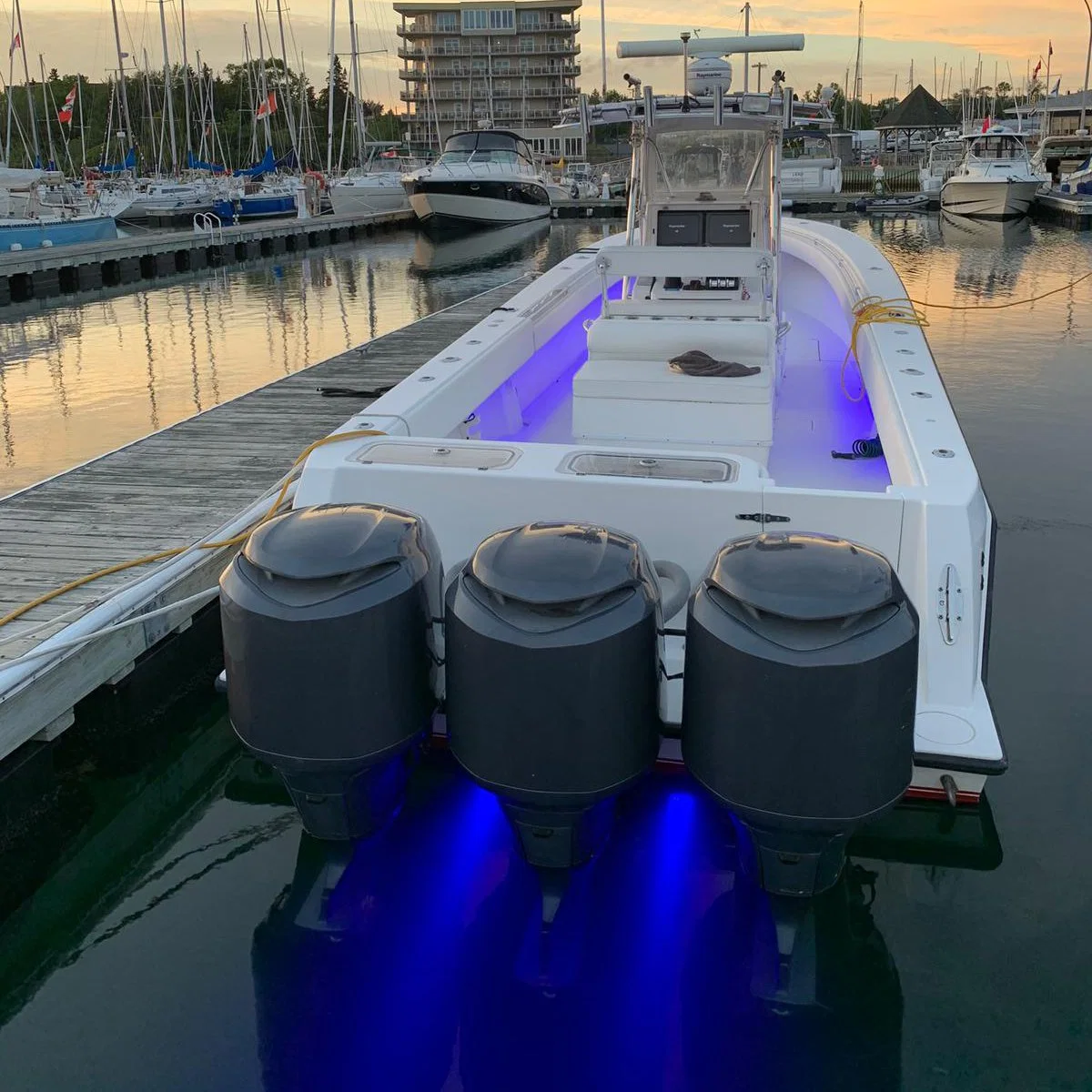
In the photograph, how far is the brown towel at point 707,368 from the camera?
15.5 ft

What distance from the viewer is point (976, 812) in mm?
3512

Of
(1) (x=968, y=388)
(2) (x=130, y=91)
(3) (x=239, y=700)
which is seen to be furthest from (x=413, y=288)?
(2) (x=130, y=91)

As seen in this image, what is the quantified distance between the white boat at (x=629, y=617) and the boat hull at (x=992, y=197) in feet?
86.7

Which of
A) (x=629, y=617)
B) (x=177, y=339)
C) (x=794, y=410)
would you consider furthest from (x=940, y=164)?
(x=629, y=617)

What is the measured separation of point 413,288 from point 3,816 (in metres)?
16.3

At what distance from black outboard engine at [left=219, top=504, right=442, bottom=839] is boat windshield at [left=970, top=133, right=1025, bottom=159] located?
3088 cm

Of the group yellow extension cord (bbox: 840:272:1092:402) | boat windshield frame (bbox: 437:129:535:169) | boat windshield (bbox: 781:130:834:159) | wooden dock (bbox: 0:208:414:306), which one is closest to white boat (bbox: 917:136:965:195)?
boat windshield (bbox: 781:130:834:159)

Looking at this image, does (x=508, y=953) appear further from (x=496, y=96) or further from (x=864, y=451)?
(x=496, y=96)

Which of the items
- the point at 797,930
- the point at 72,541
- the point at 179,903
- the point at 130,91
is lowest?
the point at 179,903

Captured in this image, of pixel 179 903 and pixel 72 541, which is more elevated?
pixel 72 541

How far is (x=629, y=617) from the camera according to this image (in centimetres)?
238

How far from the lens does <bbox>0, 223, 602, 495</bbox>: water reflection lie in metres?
9.05

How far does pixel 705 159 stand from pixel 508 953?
533 cm

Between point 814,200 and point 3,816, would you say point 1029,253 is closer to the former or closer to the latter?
point 814,200
